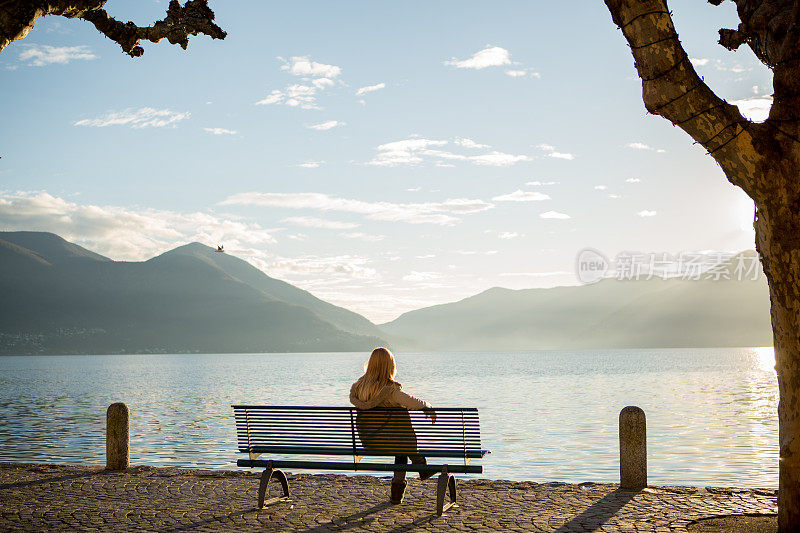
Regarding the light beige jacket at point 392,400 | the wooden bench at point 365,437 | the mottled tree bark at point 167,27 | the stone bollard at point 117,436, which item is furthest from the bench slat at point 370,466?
the mottled tree bark at point 167,27

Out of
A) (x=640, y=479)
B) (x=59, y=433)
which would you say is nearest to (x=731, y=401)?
(x=59, y=433)

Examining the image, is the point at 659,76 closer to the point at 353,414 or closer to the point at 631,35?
the point at 631,35

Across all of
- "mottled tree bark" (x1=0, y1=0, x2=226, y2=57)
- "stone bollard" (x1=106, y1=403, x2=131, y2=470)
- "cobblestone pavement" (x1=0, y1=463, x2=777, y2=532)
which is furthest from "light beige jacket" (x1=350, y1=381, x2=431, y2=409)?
"mottled tree bark" (x1=0, y1=0, x2=226, y2=57)

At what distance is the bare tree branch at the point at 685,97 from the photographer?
6988 millimetres

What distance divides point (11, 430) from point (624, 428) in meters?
25.3

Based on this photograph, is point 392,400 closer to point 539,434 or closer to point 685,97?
point 685,97

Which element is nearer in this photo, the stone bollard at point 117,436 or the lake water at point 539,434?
the stone bollard at point 117,436

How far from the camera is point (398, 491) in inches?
353

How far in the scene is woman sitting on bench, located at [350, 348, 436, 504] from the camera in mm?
8484

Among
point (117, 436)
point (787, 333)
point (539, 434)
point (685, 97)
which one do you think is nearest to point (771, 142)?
point (685, 97)

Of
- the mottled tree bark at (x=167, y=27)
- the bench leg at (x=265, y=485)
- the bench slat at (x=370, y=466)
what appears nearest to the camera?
the bench slat at (x=370, y=466)

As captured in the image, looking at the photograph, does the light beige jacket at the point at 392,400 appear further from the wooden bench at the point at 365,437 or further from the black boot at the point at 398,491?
the black boot at the point at 398,491

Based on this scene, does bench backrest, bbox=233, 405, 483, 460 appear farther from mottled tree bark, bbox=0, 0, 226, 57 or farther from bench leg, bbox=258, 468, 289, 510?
mottled tree bark, bbox=0, 0, 226, 57

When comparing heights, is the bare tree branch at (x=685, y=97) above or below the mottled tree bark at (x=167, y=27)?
below
